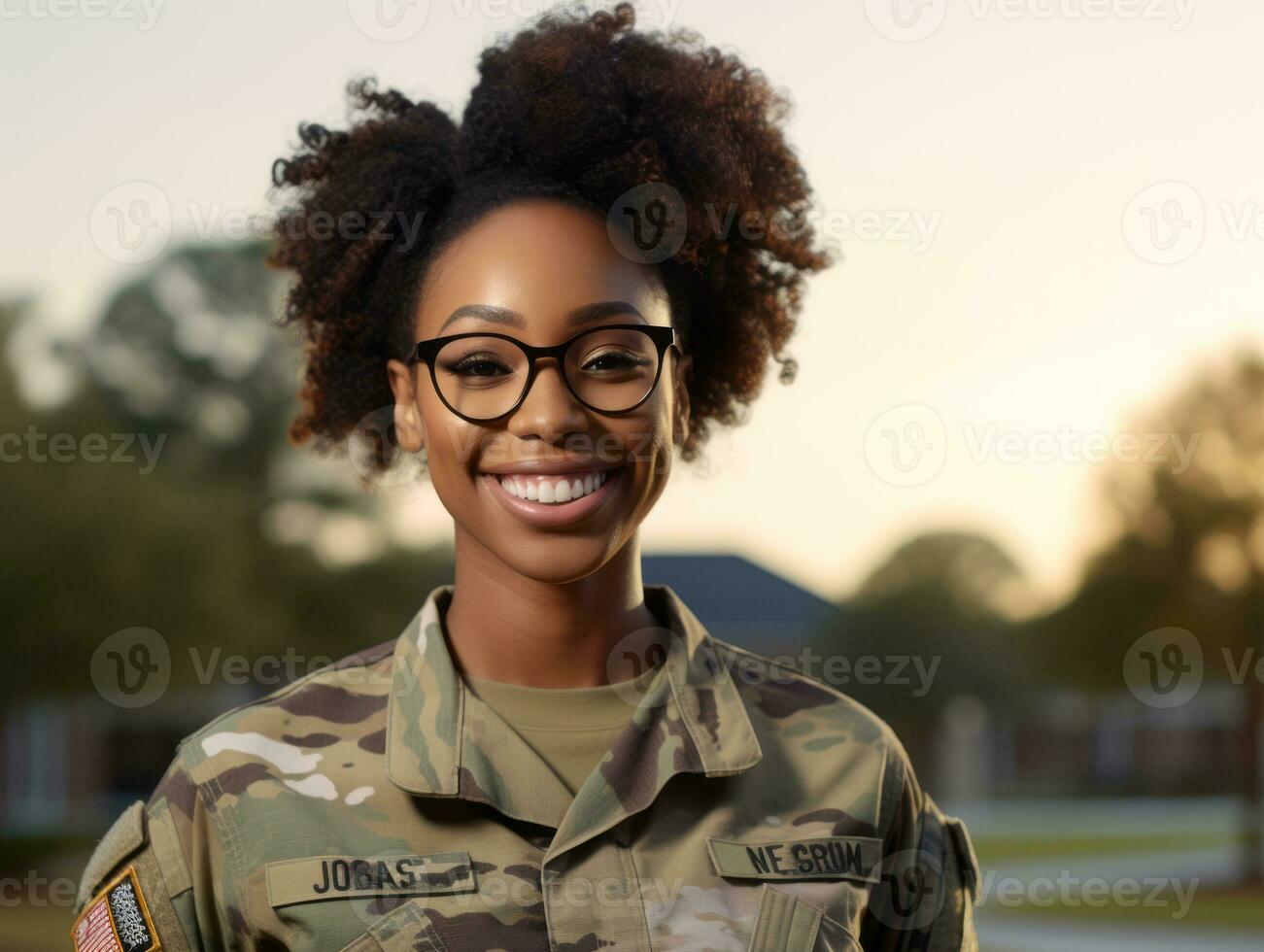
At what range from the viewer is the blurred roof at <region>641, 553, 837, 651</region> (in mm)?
13719

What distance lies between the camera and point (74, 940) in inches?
111

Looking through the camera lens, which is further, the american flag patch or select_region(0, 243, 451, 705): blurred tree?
select_region(0, 243, 451, 705): blurred tree

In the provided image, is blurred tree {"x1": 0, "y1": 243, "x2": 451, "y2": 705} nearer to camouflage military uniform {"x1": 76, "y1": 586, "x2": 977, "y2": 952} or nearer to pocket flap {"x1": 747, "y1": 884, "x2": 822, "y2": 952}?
camouflage military uniform {"x1": 76, "y1": 586, "x2": 977, "y2": 952}

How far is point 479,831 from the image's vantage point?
8.43 ft

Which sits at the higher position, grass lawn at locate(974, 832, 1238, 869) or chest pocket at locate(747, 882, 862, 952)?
chest pocket at locate(747, 882, 862, 952)

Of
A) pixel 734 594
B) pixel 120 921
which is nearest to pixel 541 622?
pixel 120 921

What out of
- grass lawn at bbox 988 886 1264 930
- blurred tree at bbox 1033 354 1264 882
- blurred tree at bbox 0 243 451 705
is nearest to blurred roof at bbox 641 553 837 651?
blurred tree at bbox 0 243 451 705

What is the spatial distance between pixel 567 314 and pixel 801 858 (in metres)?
1.06

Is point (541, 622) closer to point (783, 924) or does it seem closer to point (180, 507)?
point (783, 924)

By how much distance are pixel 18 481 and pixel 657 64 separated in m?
12.7

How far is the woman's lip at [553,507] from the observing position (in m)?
2.50

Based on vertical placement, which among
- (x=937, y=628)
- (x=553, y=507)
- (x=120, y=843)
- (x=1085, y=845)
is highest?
(x=553, y=507)

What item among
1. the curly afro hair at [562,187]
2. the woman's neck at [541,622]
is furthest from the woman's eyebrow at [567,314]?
the woman's neck at [541,622]

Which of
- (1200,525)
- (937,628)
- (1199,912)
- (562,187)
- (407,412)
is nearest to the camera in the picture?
(562,187)
